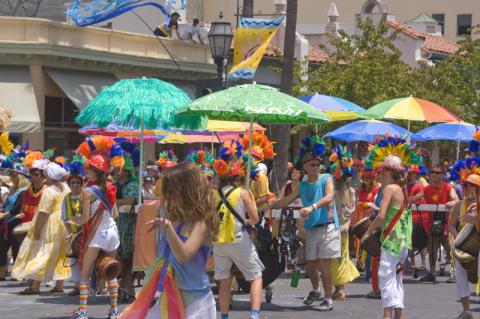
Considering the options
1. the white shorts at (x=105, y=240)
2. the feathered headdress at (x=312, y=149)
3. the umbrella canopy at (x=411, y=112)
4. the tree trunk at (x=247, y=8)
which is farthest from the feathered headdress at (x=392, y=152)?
the tree trunk at (x=247, y=8)

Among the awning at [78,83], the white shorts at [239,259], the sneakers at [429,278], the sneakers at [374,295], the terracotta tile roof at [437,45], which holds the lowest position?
the sneakers at [429,278]

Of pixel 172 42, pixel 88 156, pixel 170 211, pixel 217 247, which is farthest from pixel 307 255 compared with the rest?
pixel 172 42

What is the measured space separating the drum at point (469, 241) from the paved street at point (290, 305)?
4.34 ft

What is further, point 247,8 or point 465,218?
point 247,8

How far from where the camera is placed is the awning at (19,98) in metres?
29.1

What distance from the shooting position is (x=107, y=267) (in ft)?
39.4

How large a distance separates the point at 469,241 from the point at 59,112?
1998 cm

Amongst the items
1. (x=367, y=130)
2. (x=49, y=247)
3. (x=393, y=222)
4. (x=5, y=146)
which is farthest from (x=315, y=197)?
(x=367, y=130)

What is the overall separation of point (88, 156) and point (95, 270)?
1191 mm

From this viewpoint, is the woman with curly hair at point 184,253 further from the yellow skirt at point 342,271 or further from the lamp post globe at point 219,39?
the lamp post globe at point 219,39

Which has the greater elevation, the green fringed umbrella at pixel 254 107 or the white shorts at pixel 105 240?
the green fringed umbrella at pixel 254 107

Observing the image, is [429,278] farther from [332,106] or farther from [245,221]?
[245,221]

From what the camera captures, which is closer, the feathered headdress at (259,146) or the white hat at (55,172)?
the feathered headdress at (259,146)

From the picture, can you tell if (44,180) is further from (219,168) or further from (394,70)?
Answer: (394,70)
